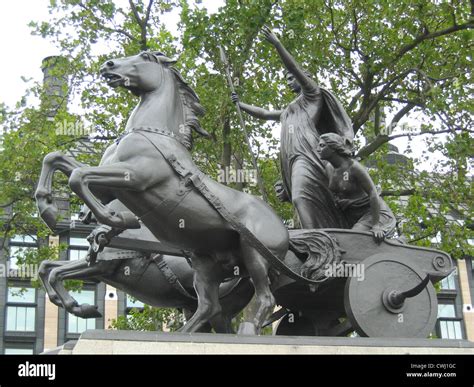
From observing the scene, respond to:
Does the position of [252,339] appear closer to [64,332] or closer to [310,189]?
[310,189]

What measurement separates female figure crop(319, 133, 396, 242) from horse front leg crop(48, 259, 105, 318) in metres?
2.92

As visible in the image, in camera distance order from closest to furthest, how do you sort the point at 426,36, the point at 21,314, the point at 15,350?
the point at 426,36 → the point at 15,350 → the point at 21,314

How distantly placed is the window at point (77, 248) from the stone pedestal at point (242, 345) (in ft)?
75.8

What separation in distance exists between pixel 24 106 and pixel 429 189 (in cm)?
968

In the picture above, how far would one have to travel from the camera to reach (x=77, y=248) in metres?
31.5

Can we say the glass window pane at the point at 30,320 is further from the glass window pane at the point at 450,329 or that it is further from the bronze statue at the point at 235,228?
the bronze statue at the point at 235,228

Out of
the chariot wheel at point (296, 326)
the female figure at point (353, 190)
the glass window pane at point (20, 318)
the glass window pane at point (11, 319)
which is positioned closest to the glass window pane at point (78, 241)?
the glass window pane at point (20, 318)

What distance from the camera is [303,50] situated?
19984 millimetres

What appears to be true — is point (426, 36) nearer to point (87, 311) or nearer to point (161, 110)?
point (161, 110)

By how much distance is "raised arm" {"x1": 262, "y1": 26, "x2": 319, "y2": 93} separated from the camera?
1102 cm

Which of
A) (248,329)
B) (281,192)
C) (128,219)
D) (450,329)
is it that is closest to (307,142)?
(281,192)

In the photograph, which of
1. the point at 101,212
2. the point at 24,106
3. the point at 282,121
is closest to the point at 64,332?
the point at 24,106

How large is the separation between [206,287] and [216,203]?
0.96m

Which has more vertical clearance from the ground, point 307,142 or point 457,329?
point 307,142
